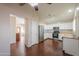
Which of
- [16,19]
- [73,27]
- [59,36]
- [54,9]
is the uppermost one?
[54,9]

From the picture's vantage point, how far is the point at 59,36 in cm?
186

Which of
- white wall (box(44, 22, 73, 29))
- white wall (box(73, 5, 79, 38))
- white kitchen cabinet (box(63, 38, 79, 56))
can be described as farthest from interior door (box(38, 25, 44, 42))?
white wall (box(73, 5, 79, 38))

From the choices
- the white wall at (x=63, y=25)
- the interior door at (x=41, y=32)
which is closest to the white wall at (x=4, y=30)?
the interior door at (x=41, y=32)

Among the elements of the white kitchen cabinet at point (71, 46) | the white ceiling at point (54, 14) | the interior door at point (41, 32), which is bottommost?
the white kitchen cabinet at point (71, 46)

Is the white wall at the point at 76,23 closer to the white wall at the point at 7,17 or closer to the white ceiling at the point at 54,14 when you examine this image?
the white ceiling at the point at 54,14

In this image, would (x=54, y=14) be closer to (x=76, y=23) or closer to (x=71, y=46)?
Answer: (x=76, y=23)

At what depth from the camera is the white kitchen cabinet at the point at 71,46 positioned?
1735 mm

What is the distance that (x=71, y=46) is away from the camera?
206cm

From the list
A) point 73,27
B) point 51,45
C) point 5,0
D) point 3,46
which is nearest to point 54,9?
point 73,27

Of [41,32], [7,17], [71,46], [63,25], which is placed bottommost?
[71,46]

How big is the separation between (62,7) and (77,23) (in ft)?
1.31

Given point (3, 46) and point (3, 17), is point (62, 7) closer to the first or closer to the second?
point (3, 17)

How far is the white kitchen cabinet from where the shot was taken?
1.74m

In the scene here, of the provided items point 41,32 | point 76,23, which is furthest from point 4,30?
point 76,23
